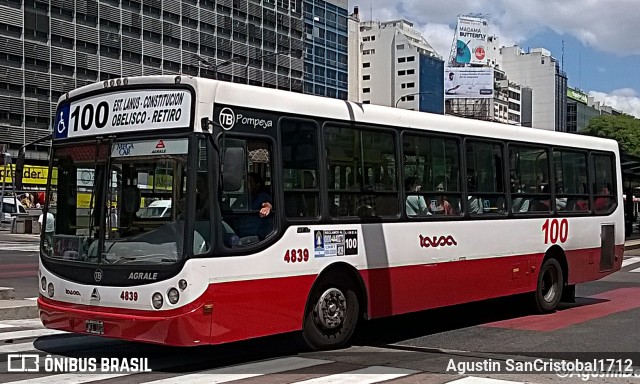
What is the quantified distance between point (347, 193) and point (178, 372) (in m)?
2.99

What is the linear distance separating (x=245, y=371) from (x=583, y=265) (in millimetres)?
8268

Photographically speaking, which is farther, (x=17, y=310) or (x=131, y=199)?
(x=17, y=310)

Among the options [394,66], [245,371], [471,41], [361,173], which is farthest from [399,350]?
[394,66]

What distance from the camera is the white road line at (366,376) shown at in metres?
8.19

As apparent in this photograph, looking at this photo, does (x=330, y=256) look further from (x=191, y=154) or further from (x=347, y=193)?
(x=191, y=154)

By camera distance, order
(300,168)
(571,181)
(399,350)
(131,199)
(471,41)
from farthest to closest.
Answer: (471,41) < (571,181) < (399,350) < (300,168) < (131,199)

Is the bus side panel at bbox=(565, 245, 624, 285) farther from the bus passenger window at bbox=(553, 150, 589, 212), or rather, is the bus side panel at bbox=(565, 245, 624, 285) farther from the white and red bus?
the white and red bus

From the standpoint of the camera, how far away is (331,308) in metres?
9.98

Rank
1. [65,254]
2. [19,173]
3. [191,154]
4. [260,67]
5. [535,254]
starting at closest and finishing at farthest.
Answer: [191,154] → [65,254] → [19,173] → [535,254] → [260,67]

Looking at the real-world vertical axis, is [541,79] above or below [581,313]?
above

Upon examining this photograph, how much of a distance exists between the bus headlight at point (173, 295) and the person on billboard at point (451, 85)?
10212 centimetres

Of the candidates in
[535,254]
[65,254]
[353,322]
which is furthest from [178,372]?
[535,254]

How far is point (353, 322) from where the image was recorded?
10281 mm

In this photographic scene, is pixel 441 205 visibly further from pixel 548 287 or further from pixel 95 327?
pixel 95 327
